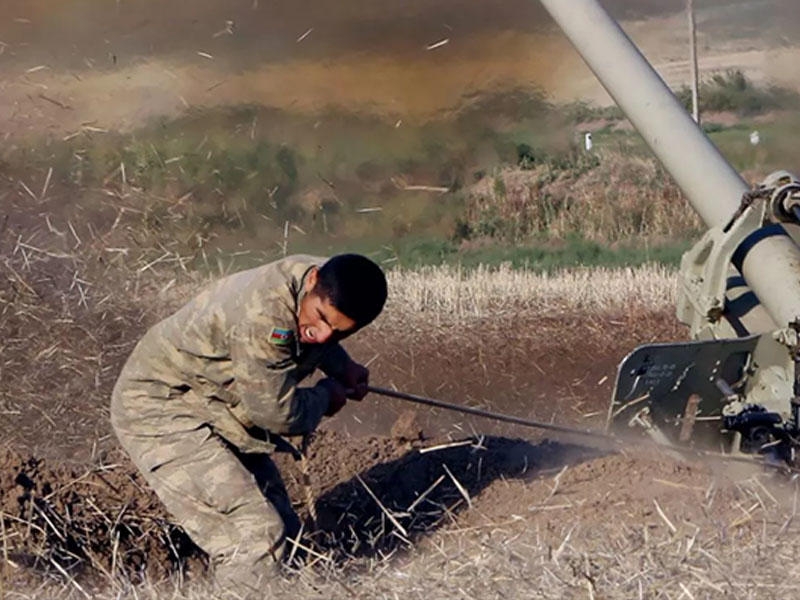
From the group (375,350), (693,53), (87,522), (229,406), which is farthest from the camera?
(693,53)

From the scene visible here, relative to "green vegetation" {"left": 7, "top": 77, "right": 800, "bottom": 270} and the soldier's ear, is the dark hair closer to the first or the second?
the soldier's ear

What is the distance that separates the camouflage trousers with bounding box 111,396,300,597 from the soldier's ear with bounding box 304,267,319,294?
963 millimetres

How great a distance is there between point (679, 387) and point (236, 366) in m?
2.11

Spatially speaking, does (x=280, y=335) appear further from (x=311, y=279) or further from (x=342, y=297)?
(x=342, y=297)

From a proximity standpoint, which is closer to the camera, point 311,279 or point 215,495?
point 311,279

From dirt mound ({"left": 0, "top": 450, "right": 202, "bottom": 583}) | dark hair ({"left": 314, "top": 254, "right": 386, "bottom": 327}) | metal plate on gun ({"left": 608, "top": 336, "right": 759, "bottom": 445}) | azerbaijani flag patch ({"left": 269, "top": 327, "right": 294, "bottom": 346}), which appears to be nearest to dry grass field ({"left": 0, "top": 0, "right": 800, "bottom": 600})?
dirt mound ({"left": 0, "top": 450, "right": 202, "bottom": 583})

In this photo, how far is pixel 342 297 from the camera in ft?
20.0

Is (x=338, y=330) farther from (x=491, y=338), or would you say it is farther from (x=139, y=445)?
(x=491, y=338)

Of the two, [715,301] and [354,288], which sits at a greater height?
[354,288]

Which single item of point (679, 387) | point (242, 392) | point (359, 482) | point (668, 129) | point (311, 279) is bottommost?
point (359, 482)

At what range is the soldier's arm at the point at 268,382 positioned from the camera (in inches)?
250

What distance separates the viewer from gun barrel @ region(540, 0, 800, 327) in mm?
7570

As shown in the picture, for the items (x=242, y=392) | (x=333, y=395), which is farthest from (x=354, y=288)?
(x=333, y=395)

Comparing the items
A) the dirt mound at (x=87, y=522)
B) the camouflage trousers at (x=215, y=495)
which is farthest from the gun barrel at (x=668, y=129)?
the dirt mound at (x=87, y=522)
